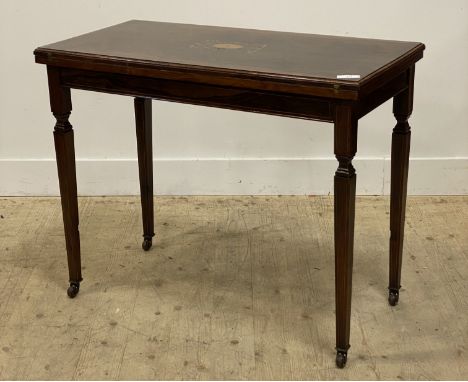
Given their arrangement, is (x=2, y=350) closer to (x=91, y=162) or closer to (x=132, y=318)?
(x=132, y=318)

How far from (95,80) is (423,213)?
167 cm

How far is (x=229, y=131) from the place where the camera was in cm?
377

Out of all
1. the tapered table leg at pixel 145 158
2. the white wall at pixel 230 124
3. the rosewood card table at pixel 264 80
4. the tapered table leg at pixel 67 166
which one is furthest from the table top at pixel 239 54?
the white wall at pixel 230 124

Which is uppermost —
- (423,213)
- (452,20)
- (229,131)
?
(452,20)

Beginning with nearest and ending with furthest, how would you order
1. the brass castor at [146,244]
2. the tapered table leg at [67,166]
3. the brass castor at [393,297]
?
the tapered table leg at [67,166] < the brass castor at [393,297] < the brass castor at [146,244]

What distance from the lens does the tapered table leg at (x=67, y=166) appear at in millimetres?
2664

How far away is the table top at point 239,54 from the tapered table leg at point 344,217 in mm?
127

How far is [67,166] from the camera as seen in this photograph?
274 cm

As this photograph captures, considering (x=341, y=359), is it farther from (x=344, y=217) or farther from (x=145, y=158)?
(x=145, y=158)

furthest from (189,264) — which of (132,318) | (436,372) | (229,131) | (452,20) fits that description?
(452,20)

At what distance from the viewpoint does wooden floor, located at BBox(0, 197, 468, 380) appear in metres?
2.57

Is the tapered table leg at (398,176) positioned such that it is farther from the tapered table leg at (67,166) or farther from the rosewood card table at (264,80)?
the tapered table leg at (67,166)

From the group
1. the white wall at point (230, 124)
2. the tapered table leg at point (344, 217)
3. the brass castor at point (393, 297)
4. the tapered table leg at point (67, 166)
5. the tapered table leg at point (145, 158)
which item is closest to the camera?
the tapered table leg at point (344, 217)

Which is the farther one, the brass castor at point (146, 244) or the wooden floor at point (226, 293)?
the brass castor at point (146, 244)
